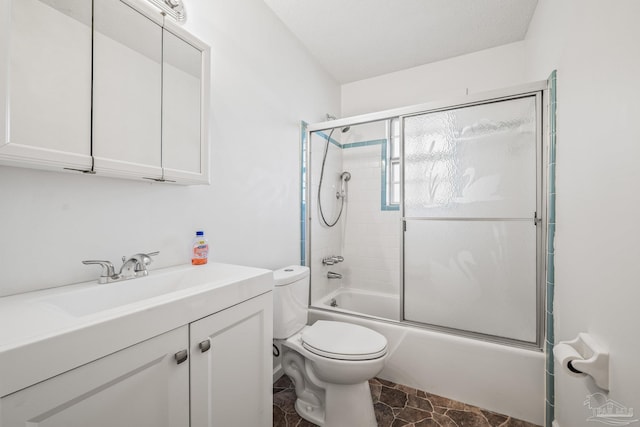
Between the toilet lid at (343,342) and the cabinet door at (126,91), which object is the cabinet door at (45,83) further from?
the toilet lid at (343,342)

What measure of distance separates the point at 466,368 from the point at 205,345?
59.6 inches

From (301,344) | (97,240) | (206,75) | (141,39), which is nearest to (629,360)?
(301,344)

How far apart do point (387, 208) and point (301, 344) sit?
4.94ft

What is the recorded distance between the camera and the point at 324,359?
4.40 feet

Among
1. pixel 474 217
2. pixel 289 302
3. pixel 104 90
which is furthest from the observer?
pixel 474 217

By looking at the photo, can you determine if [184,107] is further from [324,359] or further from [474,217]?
[474,217]

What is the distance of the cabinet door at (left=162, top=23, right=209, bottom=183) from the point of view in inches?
44.3

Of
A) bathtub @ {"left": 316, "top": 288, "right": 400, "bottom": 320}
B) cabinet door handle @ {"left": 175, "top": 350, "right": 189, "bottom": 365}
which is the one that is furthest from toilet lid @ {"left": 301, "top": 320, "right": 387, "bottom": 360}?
cabinet door handle @ {"left": 175, "top": 350, "right": 189, "bottom": 365}

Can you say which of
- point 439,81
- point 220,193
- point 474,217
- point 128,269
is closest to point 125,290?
point 128,269

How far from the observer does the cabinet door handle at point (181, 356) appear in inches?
29.7

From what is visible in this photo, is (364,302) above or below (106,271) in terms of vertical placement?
below

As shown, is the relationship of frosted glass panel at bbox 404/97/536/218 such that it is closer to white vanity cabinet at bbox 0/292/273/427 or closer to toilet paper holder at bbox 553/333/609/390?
toilet paper holder at bbox 553/333/609/390

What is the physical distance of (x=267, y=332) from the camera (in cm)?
110

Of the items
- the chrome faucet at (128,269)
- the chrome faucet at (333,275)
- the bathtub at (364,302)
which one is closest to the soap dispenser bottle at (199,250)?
the chrome faucet at (128,269)
